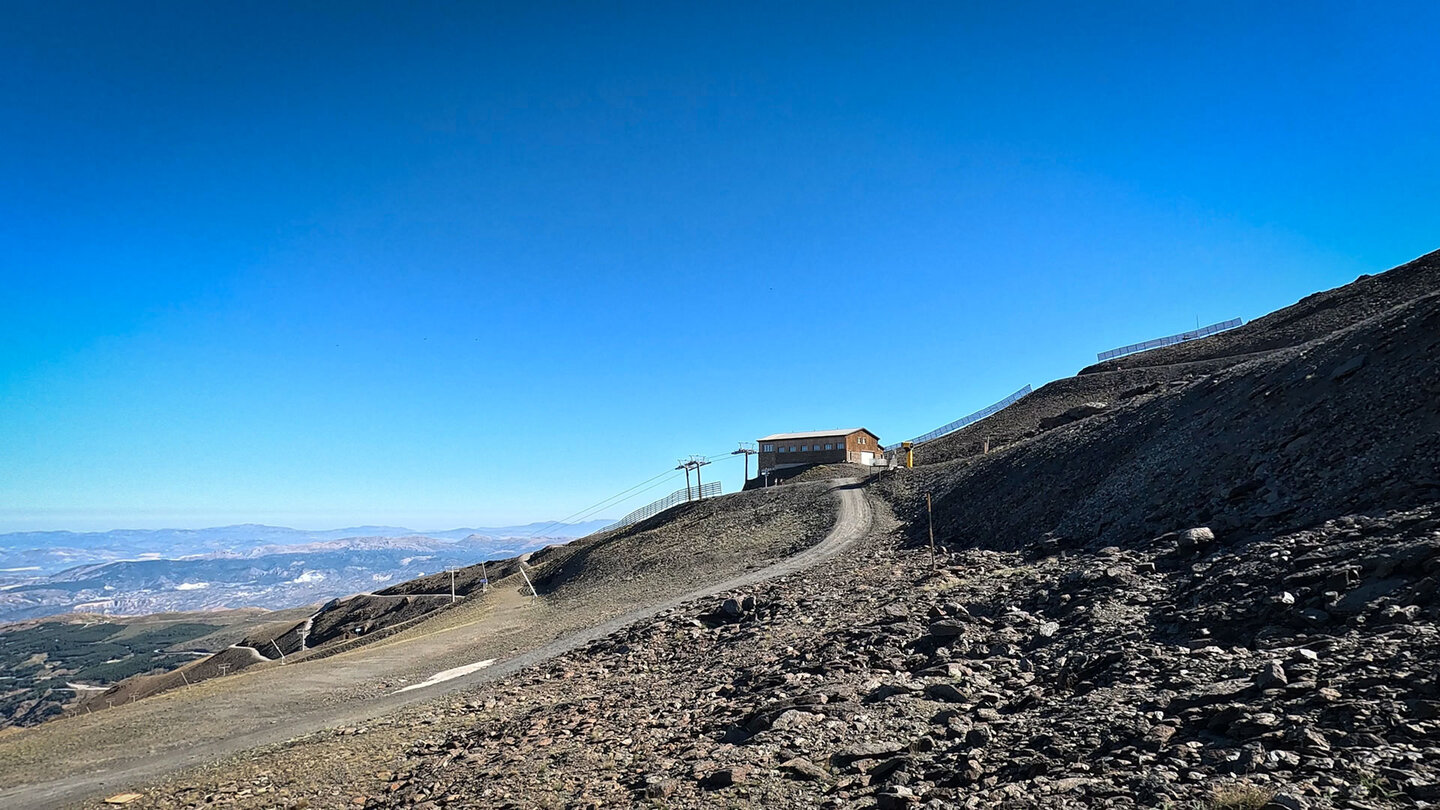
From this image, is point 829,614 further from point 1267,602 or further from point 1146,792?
point 1146,792

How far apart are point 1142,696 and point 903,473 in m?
45.1

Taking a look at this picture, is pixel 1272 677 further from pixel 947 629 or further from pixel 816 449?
pixel 816 449

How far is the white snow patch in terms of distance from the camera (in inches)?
924

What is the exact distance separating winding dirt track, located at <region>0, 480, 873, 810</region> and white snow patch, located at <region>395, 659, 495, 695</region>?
50cm

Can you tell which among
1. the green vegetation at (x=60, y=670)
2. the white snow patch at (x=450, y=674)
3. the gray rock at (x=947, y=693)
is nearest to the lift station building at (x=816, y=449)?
the white snow patch at (x=450, y=674)

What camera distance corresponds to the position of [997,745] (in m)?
9.88

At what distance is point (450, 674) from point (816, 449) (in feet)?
164

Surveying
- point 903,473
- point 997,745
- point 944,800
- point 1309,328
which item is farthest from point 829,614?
point 1309,328

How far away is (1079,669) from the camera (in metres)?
12.5

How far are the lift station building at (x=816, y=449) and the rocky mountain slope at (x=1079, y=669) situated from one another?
3985cm

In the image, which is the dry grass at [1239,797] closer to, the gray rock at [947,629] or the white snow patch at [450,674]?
the gray rock at [947,629]

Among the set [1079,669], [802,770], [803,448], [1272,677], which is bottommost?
[802,770]

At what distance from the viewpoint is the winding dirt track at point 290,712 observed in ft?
54.3

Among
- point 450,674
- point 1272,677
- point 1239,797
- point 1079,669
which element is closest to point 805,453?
point 450,674
